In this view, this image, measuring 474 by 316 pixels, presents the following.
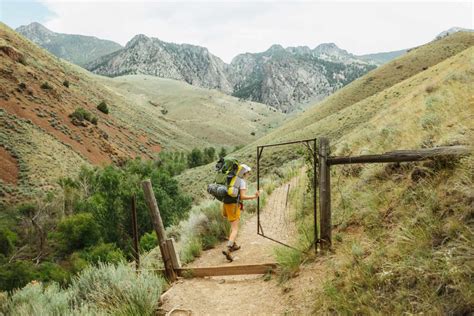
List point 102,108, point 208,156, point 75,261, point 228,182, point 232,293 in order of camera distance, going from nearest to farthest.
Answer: point 232,293 → point 228,182 → point 75,261 → point 102,108 → point 208,156

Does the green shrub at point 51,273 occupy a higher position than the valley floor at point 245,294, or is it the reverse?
the valley floor at point 245,294

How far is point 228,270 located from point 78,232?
32.9 m

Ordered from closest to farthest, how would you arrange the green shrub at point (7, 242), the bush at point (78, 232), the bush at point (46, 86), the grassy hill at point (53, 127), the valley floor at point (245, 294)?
the valley floor at point (245, 294), the green shrub at point (7, 242), the bush at point (78, 232), the grassy hill at point (53, 127), the bush at point (46, 86)

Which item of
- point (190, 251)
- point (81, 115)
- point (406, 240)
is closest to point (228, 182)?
point (190, 251)

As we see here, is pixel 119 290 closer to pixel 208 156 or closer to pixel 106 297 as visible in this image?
pixel 106 297

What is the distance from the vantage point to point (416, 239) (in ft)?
12.4

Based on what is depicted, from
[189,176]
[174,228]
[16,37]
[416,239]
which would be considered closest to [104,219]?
[189,176]

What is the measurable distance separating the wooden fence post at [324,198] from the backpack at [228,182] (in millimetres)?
1964

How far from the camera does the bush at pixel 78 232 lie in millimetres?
34969

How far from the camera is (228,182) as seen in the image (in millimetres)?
6980

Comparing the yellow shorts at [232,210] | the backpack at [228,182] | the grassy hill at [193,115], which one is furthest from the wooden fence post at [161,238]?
the grassy hill at [193,115]

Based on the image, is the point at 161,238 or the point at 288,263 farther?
the point at 161,238

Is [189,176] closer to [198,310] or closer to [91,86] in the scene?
[198,310]

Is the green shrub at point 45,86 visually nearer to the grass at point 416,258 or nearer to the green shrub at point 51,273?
the green shrub at point 51,273
